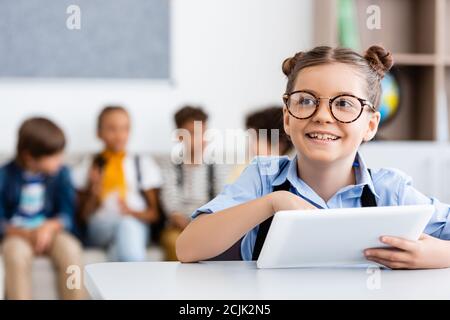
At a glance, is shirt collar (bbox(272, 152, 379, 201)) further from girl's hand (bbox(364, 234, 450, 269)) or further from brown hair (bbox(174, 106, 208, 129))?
brown hair (bbox(174, 106, 208, 129))

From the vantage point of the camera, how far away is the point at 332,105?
1228 mm

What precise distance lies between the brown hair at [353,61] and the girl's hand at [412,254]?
13.3 inches

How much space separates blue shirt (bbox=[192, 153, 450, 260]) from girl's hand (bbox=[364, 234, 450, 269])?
→ 0.15 metres

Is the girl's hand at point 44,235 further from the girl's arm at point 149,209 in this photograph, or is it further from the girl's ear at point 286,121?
the girl's ear at point 286,121

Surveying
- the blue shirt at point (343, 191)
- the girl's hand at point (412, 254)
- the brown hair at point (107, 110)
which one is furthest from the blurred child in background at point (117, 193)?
the girl's hand at point (412, 254)

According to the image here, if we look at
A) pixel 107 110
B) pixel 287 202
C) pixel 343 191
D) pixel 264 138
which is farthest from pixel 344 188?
pixel 107 110

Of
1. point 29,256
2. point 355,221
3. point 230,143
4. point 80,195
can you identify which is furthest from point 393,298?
point 230,143

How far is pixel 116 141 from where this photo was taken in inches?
125

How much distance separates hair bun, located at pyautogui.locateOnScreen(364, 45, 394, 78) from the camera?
1372 mm

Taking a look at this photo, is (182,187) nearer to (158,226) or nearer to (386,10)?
(158,226)

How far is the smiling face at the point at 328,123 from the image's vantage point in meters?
1.22

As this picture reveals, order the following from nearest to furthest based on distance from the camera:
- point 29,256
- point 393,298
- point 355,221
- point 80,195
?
point 393,298 → point 355,221 → point 29,256 → point 80,195

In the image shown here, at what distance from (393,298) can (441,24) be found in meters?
2.81

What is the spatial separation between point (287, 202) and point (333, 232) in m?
0.13
